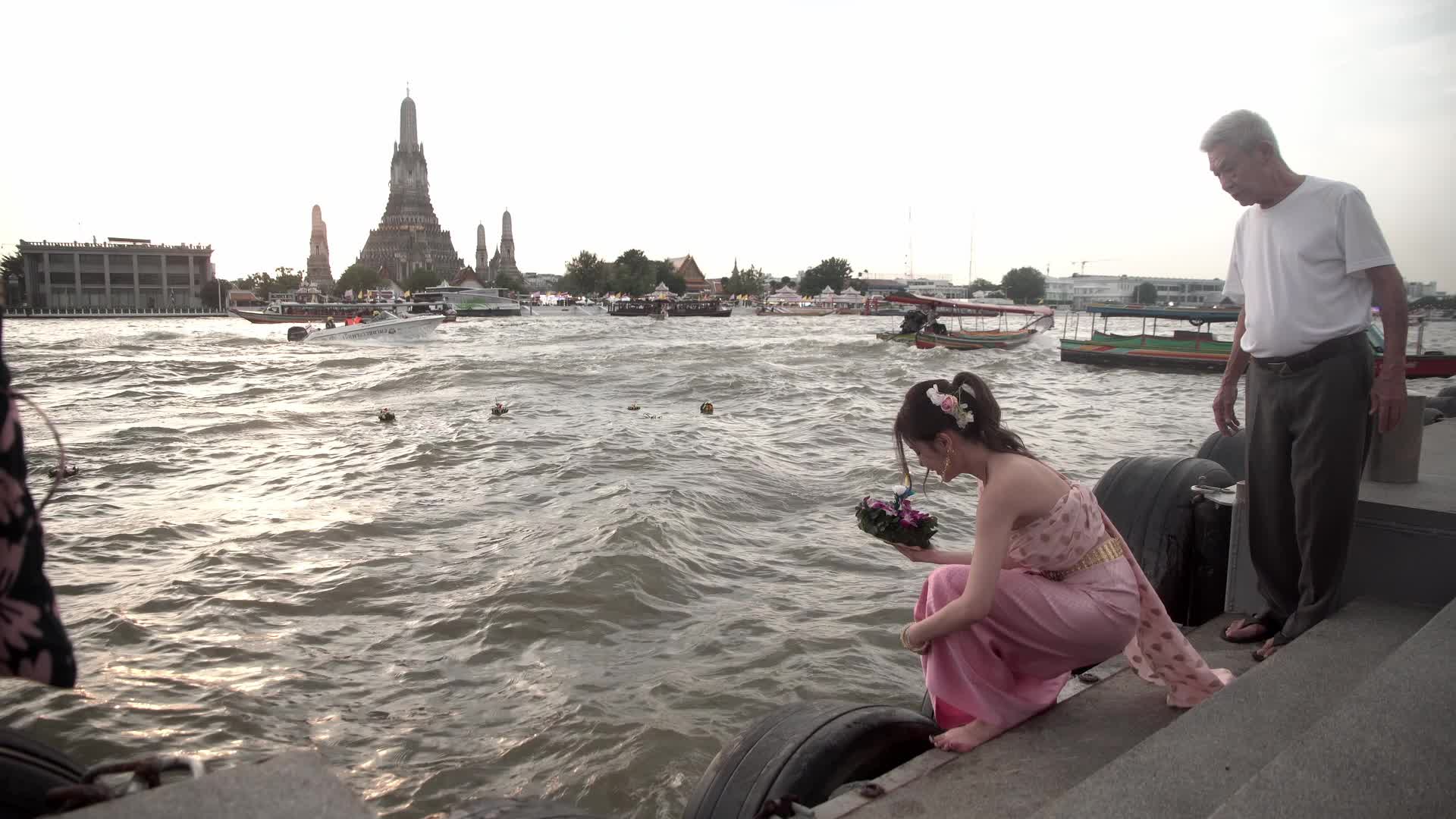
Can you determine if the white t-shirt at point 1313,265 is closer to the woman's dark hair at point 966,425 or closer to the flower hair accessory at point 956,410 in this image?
the woman's dark hair at point 966,425

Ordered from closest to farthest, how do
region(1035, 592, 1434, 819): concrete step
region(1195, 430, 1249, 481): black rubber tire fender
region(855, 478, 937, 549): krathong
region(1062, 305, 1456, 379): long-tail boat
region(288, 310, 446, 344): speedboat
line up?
1. region(1035, 592, 1434, 819): concrete step
2. region(855, 478, 937, 549): krathong
3. region(1195, 430, 1249, 481): black rubber tire fender
4. region(1062, 305, 1456, 379): long-tail boat
5. region(288, 310, 446, 344): speedboat

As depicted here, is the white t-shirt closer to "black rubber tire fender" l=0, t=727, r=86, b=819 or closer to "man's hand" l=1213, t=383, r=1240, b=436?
"man's hand" l=1213, t=383, r=1240, b=436

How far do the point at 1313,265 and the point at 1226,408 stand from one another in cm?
74

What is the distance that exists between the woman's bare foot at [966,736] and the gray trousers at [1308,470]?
1.22m

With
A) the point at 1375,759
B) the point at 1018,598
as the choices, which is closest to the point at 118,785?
the point at 1018,598

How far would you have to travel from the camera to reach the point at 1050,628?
258 cm

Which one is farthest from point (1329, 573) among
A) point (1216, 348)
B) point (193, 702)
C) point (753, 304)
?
point (753, 304)

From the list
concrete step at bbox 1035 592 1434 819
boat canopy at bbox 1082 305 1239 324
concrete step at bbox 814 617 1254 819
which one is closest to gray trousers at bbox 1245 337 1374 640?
concrete step at bbox 1035 592 1434 819

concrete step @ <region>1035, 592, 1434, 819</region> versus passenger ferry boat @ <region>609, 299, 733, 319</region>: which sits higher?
passenger ferry boat @ <region>609, 299, 733, 319</region>

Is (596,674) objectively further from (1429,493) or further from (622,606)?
(1429,493)

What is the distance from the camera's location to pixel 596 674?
477cm

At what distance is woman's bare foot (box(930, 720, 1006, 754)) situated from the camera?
2488mm

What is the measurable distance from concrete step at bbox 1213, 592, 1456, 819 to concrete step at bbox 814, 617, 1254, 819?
2.09 feet

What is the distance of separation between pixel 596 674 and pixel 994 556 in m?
2.88
